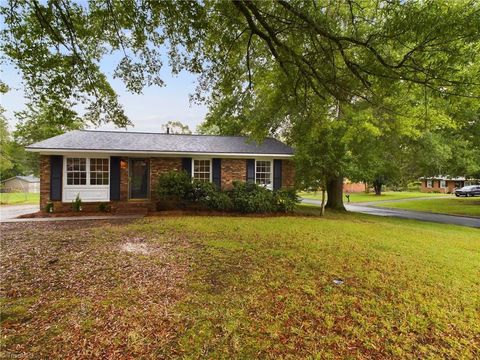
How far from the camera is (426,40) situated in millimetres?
3949

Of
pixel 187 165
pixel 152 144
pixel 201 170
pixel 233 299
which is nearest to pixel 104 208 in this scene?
pixel 152 144

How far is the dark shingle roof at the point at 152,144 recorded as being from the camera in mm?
11625

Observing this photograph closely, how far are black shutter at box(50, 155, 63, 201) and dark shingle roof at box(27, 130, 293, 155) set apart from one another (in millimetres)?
684

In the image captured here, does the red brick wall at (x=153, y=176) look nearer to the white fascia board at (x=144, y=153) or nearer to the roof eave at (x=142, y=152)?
the white fascia board at (x=144, y=153)

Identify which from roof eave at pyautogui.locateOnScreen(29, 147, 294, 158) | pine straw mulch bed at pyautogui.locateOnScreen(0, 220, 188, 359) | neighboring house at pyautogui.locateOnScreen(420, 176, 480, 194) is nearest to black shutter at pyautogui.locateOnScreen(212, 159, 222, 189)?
roof eave at pyautogui.locateOnScreen(29, 147, 294, 158)

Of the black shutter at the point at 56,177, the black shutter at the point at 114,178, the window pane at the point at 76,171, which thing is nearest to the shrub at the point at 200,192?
the black shutter at the point at 114,178

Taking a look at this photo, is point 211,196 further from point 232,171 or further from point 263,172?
point 263,172

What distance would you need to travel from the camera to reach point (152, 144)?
13055 mm

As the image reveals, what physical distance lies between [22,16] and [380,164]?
15006 millimetres

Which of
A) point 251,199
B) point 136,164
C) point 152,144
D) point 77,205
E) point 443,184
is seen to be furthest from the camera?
point 443,184

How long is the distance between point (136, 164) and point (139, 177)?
68 cm

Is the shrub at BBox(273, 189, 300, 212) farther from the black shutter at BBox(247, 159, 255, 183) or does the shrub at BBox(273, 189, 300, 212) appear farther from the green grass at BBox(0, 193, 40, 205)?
the green grass at BBox(0, 193, 40, 205)

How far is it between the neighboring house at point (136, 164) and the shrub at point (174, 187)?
3.59 ft

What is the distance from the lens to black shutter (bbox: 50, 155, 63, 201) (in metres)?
11.4
